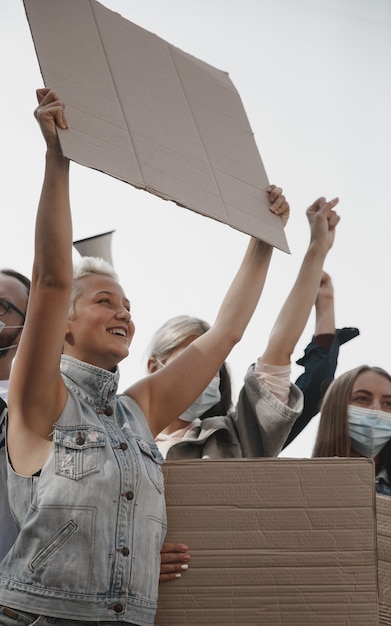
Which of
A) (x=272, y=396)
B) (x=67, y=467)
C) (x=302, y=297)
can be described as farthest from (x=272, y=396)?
(x=67, y=467)

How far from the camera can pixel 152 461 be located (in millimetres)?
1313

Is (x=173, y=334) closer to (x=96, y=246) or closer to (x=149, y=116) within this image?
(x=96, y=246)

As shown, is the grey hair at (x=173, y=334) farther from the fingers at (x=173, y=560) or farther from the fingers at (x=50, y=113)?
the fingers at (x=50, y=113)

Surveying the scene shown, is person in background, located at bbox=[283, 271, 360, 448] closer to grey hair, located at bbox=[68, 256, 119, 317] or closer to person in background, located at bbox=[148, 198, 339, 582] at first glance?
person in background, located at bbox=[148, 198, 339, 582]

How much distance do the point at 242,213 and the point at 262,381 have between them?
0.39 metres

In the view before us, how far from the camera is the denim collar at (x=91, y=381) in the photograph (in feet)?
4.45


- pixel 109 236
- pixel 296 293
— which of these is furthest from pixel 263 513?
pixel 109 236

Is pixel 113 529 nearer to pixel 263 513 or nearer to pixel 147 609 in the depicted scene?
pixel 147 609

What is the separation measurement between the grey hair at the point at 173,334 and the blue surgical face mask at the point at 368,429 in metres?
0.37

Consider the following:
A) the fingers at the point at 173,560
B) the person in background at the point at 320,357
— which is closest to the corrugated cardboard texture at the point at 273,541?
the fingers at the point at 173,560

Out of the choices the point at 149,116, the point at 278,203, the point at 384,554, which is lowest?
the point at 384,554

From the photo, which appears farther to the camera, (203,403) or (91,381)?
(203,403)

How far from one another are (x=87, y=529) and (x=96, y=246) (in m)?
0.70

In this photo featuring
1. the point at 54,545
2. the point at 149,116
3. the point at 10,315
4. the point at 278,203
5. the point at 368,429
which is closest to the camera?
the point at 54,545
